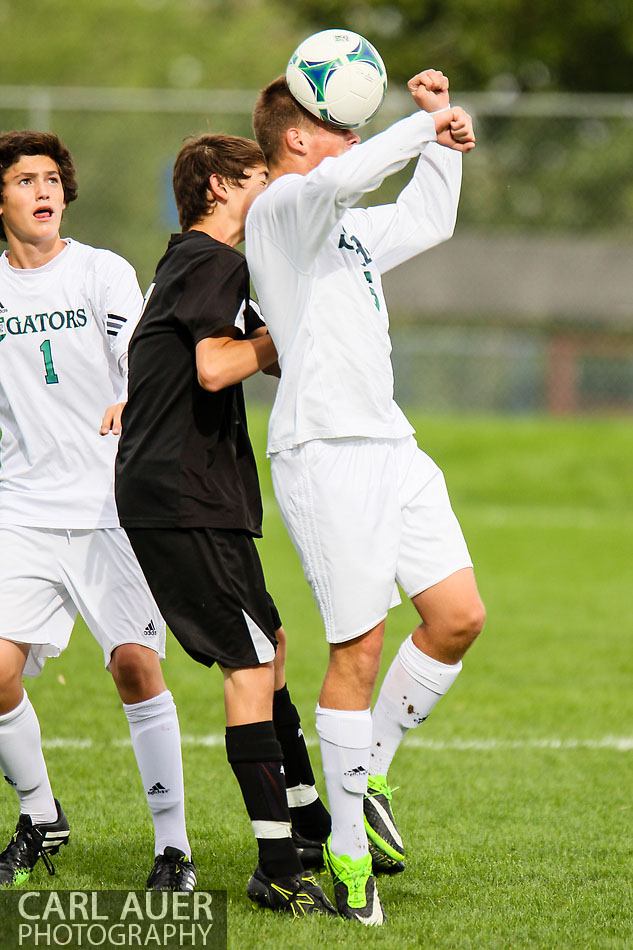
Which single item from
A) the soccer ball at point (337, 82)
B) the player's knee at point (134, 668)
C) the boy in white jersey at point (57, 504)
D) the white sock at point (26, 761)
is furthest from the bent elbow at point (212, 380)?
the white sock at point (26, 761)

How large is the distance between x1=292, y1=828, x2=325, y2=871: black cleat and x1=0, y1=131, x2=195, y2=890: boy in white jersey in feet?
1.23

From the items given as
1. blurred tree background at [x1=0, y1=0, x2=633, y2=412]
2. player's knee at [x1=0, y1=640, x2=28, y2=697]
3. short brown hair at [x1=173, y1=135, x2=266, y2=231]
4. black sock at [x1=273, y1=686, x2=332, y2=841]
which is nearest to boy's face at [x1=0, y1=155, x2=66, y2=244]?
short brown hair at [x1=173, y1=135, x2=266, y2=231]

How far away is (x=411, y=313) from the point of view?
14586mm

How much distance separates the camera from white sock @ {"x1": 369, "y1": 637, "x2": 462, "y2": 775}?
372 cm

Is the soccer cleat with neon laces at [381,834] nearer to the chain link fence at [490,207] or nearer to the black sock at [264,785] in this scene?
the black sock at [264,785]

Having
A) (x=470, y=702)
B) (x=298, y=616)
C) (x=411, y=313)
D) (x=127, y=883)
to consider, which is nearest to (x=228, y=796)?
(x=127, y=883)

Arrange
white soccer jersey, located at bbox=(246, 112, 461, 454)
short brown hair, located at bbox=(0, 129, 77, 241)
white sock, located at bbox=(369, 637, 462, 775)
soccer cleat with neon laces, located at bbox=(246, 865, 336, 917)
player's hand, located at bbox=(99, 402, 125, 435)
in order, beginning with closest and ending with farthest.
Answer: white soccer jersey, located at bbox=(246, 112, 461, 454) < soccer cleat with neon laces, located at bbox=(246, 865, 336, 917) < player's hand, located at bbox=(99, 402, 125, 435) < white sock, located at bbox=(369, 637, 462, 775) < short brown hair, located at bbox=(0, 129, 77, 241)

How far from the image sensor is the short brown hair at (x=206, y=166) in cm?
348

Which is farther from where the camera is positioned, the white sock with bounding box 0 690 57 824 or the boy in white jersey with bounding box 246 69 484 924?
the white sock with bounding box 0 690 57 824

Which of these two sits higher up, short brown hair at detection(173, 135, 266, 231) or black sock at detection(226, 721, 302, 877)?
short brown hair at detection(173, 135, 266, 231)

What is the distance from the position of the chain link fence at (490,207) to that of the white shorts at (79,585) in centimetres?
1051

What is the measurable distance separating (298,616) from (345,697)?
5.12 metres

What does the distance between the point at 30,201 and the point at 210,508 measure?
1196mm

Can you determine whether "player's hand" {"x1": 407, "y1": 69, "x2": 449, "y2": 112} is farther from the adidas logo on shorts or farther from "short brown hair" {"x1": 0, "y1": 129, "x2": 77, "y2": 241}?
the adidas logo on shorts
